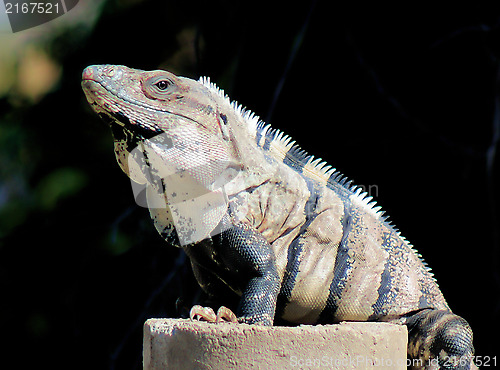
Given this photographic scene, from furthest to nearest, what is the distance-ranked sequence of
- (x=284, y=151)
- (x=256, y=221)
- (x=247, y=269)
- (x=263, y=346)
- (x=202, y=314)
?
(x=284, y=151)
(x=256, y=221)
(x=247, y=269)
(x=202, y=314)
(x=263, y=346)

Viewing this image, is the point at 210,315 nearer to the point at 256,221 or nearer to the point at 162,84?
the point at 256,221

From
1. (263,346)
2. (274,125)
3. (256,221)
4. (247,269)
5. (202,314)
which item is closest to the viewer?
(263,346)

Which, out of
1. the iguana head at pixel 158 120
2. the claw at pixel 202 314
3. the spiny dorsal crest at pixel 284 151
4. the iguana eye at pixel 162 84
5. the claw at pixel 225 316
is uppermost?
the iguana eye at pixel 162 84

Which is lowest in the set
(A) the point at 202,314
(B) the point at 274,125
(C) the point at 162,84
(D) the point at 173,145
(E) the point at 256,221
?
(B) the point at 274,125

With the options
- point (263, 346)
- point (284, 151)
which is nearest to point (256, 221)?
point (284, 151)

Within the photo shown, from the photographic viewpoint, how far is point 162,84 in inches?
81.0

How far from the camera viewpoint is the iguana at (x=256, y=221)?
6.52ft

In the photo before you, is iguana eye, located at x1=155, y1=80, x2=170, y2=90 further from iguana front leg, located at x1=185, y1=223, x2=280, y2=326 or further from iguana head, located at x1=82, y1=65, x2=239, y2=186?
iguana front leg, located at x1=185, y1=223, x2=280, y2=326

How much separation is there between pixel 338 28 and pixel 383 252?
1902mm

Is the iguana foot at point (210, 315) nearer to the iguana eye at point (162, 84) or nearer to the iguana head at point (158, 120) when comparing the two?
the iguana head at point (158, 120)

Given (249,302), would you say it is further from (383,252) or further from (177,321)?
(383,252)

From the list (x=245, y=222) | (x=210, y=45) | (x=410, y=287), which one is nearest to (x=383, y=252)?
(x=410, y=287)

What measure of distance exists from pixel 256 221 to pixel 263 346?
482 mm

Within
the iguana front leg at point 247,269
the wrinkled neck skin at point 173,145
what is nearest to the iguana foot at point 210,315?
the iguana front leg at point 247,269
